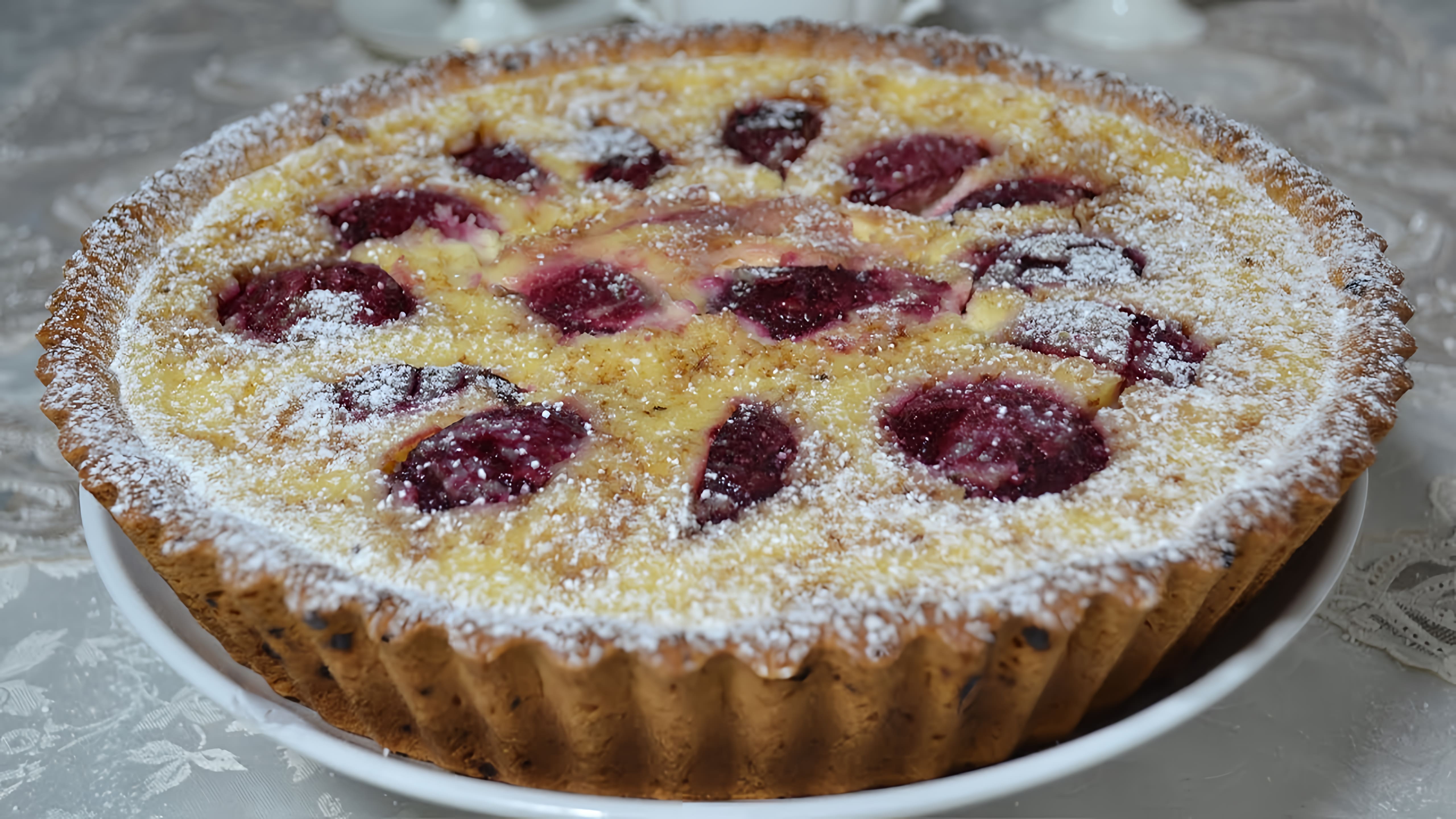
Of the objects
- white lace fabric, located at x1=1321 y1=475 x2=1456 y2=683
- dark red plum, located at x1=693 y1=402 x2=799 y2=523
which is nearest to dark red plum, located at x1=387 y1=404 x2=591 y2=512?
dark red plum, located at x1=693 y1=402 x2=799 y2=523

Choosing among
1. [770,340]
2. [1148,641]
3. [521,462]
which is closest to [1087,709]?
[1148,641]

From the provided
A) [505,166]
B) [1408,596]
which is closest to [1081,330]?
[1408,596]

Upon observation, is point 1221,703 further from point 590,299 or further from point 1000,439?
point 590,299

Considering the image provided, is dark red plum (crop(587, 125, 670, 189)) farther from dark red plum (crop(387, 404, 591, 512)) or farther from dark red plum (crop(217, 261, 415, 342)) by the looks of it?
dark red plum (crop(387, 404, 591, 512))

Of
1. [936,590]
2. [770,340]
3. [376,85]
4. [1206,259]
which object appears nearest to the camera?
[936,590]

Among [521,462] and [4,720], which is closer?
[521,462]

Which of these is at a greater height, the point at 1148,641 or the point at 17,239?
the point at 1148,641

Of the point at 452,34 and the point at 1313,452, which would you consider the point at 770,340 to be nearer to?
the point at 1313,452
